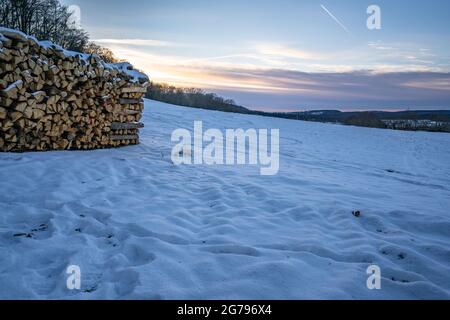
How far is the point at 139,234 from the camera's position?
4.29 m

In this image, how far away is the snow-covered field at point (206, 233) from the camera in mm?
3182

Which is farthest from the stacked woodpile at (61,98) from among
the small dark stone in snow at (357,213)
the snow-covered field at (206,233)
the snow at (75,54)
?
the small dark stone in snow at (357,213)

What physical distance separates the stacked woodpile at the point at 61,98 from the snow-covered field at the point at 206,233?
0.74 m

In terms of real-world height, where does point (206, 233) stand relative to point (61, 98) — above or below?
below

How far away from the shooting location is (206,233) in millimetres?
4434

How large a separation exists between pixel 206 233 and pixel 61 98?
234 inches

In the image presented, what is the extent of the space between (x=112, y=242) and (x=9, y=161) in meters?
4.10

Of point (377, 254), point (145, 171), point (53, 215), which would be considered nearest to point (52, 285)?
point (53, 215)

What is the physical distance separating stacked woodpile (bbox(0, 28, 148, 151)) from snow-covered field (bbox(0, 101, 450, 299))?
743 mm

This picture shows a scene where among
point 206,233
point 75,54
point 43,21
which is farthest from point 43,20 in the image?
point 206,233

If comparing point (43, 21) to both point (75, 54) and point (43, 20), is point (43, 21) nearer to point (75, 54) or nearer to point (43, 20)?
point (43, 20)

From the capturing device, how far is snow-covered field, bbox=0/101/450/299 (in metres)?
3.18
